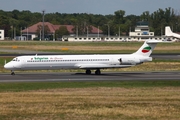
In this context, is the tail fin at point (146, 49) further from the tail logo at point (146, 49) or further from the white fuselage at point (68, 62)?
the white fuselage at point (68, 62)

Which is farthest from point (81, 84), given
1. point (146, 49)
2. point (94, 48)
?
point (94, 48)

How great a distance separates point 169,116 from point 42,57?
104 ft

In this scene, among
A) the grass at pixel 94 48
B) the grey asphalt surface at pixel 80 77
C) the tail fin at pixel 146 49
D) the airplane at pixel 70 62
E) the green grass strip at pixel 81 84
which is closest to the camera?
the green grass strip at pixel 81 84

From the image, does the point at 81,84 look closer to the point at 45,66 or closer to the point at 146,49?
the point at 45,66

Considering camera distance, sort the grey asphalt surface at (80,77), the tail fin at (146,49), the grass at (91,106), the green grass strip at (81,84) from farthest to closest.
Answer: the tail fin at (146,49)
the grey asphalt surface at (80,77)
the green grass strip at (81,84)
the grass at (91,106)

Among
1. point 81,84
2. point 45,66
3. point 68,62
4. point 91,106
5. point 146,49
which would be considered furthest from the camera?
point 146,49

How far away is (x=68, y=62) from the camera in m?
53.0

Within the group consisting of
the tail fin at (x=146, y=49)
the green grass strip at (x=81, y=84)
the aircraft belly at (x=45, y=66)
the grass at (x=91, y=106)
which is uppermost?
the tail fin at (x=146, y=49)

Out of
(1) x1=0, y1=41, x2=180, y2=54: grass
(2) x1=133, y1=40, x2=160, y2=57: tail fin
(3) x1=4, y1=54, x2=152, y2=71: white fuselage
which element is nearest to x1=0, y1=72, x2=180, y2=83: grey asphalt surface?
(3) x1=4, y1=54, x2=152, y2=71: white fuselage

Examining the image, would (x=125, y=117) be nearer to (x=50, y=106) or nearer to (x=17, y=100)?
(x=50, y=106)

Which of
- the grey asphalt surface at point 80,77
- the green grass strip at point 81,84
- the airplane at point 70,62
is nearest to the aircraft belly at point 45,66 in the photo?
the airplane at point 70,62

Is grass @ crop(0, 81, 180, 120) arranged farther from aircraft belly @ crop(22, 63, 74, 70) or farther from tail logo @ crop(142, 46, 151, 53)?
tail logo @ crop(142, 46, 151, 53)

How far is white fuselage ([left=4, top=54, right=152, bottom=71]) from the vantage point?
2072 inches

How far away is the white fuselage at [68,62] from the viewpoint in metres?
52.6
